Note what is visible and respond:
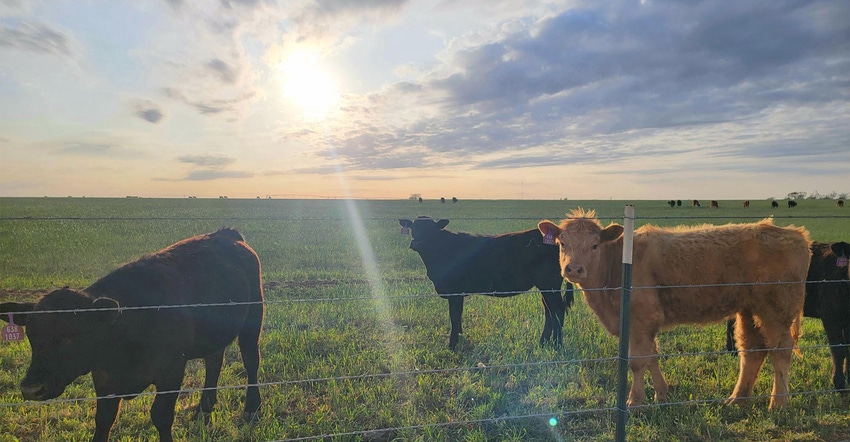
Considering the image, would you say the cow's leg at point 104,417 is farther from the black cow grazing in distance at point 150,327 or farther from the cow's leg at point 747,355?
the cow's leg at point 747,355

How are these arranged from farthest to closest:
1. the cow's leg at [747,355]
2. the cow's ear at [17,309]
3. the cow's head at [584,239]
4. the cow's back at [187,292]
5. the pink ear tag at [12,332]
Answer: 1. the cow's head at [584,239]
2. the cow's leg at [747,355]
3. the cow's back at [187,292]
4. the cow's ear at [17,309]
5. the pink ear tag at [12,332]

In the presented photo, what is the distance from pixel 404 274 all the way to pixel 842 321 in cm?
1039

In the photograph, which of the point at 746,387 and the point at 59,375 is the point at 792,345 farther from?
the point at 59,375

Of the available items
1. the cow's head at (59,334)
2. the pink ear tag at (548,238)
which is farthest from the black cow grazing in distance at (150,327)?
the pink ear tag at (548,238)

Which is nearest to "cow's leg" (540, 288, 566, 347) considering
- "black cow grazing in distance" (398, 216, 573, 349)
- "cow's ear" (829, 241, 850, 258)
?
"black cow grazing in distance" (398, 216, 573, 349)

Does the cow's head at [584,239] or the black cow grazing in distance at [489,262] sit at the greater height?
the cow's head at [584,239]

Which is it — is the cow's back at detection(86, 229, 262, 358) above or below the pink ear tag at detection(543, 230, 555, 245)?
below

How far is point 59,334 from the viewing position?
343 centimetres

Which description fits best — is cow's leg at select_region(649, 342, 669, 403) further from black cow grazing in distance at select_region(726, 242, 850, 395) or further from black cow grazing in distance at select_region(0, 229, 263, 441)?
black cow grazing in distance at select_region(0, 229, 263, 441)

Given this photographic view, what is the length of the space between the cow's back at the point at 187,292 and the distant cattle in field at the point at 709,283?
3.77 meters

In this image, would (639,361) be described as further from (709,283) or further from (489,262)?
(489,262)

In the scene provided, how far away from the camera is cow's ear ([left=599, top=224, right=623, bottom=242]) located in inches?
222

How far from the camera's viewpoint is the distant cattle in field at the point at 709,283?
5.52 metres

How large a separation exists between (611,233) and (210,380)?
16.6 feet
